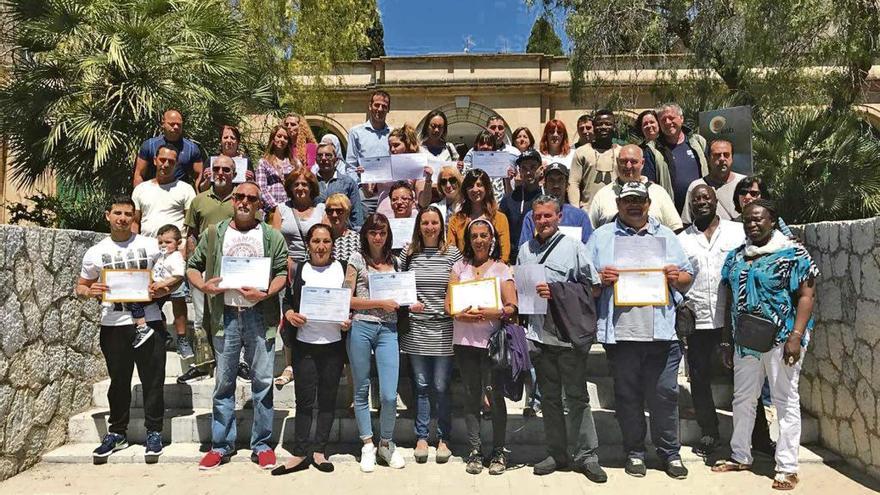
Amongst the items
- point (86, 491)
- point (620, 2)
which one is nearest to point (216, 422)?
point (86, 491)

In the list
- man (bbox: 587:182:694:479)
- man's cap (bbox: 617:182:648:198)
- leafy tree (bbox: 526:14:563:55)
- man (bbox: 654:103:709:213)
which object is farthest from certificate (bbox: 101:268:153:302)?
leafy tree (bbox: 526:14:563:55)

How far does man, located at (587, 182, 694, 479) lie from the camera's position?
443cm

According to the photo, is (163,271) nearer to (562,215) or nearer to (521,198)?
(521,198)

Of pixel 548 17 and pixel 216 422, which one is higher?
pixel 548 17

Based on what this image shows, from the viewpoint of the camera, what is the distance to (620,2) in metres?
12.7

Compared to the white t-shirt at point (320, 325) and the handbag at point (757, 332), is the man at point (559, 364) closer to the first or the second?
the handbag at point (757, 332)

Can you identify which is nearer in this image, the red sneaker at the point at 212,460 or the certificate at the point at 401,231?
→ the red sneaker at the point at 212,460

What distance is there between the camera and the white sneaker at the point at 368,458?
4.67 m

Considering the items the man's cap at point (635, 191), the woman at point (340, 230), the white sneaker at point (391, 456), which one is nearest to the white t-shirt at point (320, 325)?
the woman at point (340, 230)

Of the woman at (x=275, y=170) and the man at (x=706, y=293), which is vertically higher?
the woman at (x=275, y=170)

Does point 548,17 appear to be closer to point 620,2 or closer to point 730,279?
point 620,2

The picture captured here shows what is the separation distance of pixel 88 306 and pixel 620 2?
1159 centimetres

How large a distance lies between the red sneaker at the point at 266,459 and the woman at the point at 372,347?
71cm

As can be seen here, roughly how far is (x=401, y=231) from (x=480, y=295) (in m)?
1.22
